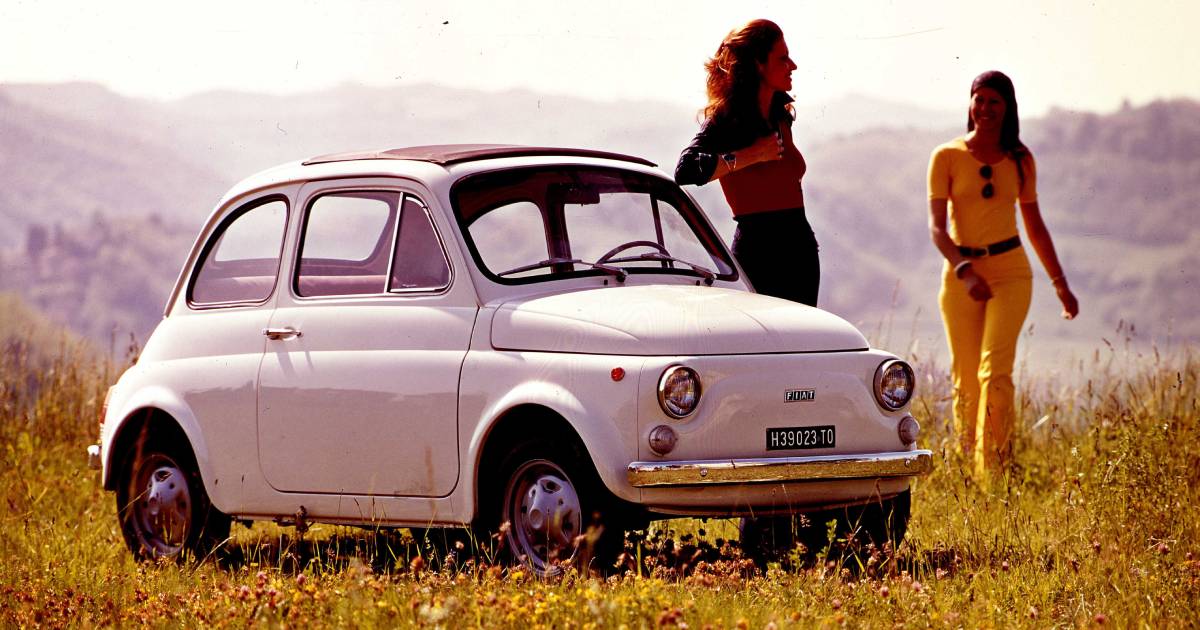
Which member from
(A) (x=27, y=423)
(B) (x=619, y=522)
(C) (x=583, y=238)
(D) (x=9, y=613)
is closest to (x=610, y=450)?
(B) (x=619, y=522)

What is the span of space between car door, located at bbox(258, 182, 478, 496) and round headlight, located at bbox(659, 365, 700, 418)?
1.07 metres

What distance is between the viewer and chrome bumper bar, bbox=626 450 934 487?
686 cm

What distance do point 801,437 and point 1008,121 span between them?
4.10 m

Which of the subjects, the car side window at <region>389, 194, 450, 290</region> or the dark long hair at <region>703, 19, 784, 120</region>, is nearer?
the car side window at <region>389, 194, 450, 290</region>

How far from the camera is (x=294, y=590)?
6.31 metres

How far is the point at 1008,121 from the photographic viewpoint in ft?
34.7

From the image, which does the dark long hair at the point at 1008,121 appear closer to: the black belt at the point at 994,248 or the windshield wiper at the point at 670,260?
the black belt at the point at 994,248

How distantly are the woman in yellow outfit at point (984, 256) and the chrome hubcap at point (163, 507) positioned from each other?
4.53 metres

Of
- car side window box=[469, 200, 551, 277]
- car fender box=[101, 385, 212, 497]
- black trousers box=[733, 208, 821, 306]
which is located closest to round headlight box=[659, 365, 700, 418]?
car side window box=[469, 200, 551, 277]

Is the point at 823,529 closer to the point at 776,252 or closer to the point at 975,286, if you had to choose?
the point at 776,252

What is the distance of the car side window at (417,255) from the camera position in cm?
793

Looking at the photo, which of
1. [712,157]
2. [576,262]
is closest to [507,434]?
[576,262]

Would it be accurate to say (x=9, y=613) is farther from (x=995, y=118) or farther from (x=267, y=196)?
(x=995, y=118)

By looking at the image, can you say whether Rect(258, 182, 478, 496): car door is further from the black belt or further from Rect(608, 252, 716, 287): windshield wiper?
the black belt
